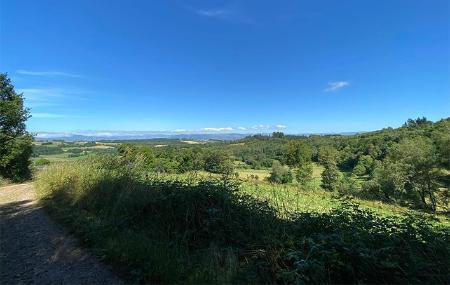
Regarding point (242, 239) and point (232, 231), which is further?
point (232, 231)

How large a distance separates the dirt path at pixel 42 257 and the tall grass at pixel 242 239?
252 millimetres

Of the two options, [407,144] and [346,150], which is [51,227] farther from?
[346,150]

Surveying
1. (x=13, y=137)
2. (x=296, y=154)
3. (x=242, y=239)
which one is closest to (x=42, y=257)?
(x=242, y=239)

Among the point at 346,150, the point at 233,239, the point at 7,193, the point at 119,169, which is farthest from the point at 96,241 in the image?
the point at 346,150

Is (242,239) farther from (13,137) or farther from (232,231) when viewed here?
(13,137)

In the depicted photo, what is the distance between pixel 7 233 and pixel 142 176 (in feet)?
10.4

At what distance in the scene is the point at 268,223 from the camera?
464cm

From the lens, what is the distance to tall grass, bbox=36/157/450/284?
11.0ft

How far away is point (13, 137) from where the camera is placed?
57.5 feet

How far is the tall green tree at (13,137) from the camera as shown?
16844 millimetres

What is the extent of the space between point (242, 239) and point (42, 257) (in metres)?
3.14

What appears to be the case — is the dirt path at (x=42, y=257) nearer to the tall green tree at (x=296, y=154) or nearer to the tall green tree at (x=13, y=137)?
the tall green tree at (x=13, y=137)

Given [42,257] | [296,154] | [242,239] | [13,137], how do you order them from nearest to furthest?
[242,239]
[42,257]
[13,137]
[296,154]

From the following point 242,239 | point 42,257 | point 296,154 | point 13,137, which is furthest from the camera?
point 296,154
